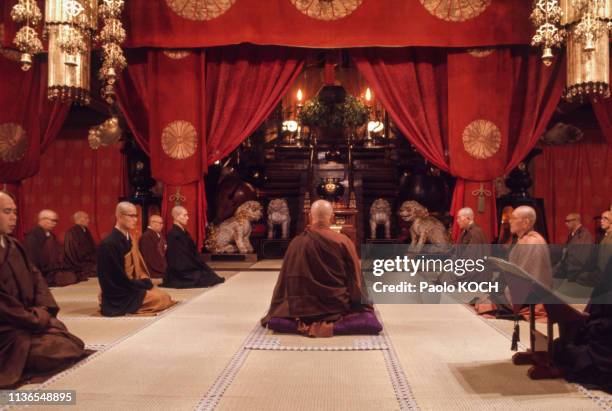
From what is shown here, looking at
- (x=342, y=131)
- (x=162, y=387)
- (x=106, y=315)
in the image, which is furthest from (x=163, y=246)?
(x=342, y=131)

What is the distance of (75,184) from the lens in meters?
12.2

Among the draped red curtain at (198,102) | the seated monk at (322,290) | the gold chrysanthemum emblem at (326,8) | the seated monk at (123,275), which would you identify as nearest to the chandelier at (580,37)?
the gold chrysanthemum emblem at (326,8)

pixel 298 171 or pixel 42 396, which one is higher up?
pixel 298 171

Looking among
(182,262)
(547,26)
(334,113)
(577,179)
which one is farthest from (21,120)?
(577,179)

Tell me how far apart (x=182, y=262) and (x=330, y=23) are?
3.96 meters

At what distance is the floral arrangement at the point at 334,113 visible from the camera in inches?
526

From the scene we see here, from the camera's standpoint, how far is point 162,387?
11.6ft

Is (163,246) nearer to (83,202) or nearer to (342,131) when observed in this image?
(83,202)

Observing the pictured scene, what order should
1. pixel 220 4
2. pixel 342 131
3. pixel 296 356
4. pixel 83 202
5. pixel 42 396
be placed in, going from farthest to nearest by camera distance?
pixel 342 131 → pixel 83 202 → pixel 220 4 → pixel 296 356 → pixel 42 396

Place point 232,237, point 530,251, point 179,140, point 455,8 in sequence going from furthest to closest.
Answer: point 232,237 < point 179,140 < point 455,8 < point 530,251

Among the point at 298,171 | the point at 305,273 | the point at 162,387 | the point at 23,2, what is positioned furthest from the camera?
the point at 298,171

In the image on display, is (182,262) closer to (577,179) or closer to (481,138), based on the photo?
(481,138)

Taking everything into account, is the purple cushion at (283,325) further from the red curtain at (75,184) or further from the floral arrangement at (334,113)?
the floral arrangement at (334,113)

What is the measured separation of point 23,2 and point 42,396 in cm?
459
